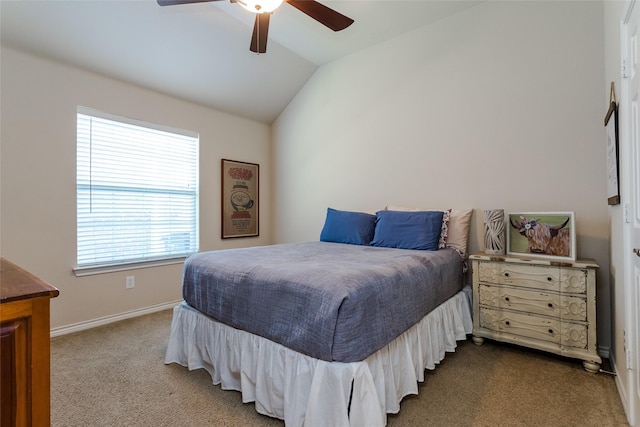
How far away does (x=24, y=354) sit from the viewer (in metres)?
0.85

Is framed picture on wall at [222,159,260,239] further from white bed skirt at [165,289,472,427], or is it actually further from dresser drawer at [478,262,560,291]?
dresser drawer at [478,262,560,291]

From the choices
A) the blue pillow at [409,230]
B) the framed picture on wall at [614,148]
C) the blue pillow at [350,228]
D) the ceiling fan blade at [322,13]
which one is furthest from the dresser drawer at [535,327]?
the ceiling fan blade at [322,13]

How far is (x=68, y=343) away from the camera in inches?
98.7

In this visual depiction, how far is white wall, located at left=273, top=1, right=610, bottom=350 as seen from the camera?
2342 mm

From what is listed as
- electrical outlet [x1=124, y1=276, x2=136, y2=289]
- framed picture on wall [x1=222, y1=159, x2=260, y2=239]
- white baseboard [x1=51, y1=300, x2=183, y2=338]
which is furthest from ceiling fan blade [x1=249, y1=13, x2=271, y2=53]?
white baseboard [x1=51, y1=300, x2=183, y2=338]

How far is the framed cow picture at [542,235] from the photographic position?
2238mm

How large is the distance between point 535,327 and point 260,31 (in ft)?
9.40

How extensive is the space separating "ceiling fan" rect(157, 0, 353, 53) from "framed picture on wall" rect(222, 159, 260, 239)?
77.3 inches

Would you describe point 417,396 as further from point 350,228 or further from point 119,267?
point 119,267

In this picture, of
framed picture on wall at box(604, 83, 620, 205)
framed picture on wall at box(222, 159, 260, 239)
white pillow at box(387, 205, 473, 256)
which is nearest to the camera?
framed picture on wall at box(604, 83, 620, 205)

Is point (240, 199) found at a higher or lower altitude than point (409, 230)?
higher

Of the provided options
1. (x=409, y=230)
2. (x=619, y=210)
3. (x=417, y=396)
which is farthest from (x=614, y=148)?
(x=417, y=396)

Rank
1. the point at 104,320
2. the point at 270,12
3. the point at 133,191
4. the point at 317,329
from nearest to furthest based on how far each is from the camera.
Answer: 1. the point at 317,329
2. the point at 270,12
3. the point at 104,320
4. the point at 133,191

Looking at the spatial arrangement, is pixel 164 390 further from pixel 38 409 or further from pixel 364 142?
pixel 364 142
